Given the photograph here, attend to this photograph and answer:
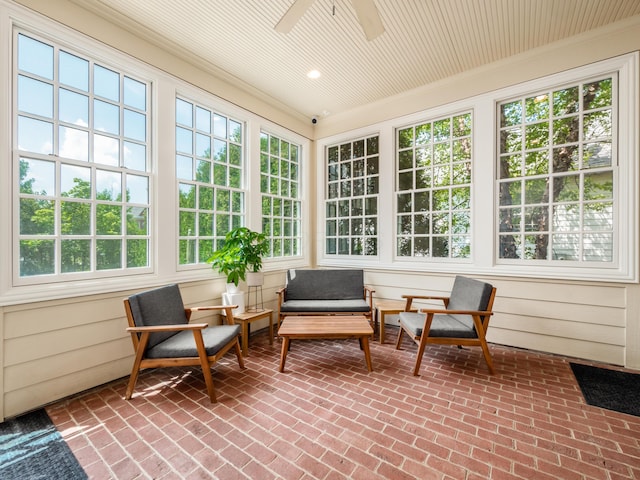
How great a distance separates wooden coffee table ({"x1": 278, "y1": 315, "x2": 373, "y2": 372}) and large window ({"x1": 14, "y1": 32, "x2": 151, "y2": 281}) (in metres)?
1.65

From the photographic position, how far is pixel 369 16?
212 cm

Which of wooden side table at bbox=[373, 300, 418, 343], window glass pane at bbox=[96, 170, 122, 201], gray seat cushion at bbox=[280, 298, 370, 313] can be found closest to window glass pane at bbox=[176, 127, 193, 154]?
window glass pane at bbox=[96, 170, 122, 201]

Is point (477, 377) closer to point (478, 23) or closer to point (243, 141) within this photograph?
point (478, 23)

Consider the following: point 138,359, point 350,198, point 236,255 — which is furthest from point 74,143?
point 350,198

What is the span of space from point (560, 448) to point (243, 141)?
4311 mm

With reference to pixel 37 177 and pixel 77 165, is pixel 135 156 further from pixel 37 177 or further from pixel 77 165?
pixel 37 177

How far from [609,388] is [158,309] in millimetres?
4002

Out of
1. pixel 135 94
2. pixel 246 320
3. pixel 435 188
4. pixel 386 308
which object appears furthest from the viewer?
A: pixel 435 188

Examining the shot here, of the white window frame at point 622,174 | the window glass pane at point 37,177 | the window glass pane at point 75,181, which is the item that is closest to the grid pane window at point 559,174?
the white window frame at point 622,174

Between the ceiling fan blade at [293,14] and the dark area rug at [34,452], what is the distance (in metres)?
3.22

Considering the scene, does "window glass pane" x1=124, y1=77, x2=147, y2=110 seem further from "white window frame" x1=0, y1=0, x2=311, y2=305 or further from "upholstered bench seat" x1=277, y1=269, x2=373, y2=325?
"upholstered bench seat" x1=277, y1=269, x2=373, y2=325

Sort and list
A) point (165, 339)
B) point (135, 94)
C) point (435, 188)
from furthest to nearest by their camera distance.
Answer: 1. point (435, 188)
2. point (135, 94)
3. point (165, 339)

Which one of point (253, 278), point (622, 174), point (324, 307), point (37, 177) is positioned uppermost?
point (622, 174)

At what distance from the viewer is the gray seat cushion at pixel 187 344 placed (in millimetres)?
2338
